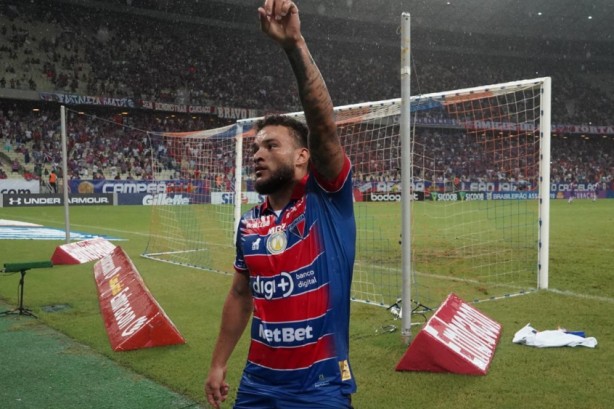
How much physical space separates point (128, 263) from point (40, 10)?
4030 cm

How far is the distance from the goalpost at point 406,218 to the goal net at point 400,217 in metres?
0.03

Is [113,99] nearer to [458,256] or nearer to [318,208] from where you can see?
[458,256]

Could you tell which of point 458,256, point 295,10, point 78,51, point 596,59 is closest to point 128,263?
point 295,10

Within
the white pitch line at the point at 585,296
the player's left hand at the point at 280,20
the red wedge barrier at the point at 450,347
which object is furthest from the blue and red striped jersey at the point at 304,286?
the white pitch line at the point at 585,296

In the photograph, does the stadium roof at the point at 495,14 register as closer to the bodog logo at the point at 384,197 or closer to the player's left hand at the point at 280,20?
the bodog logo at the point at 384,197

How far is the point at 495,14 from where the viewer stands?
1927 inches

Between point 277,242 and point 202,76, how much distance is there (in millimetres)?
45237

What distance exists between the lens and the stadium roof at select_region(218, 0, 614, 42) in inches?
1812

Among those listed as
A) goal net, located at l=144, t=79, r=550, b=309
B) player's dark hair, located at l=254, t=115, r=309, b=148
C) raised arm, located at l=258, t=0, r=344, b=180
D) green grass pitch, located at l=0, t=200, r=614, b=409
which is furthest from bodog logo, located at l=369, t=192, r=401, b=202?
raised arm, located at l=258, t=0, r=344, b=180

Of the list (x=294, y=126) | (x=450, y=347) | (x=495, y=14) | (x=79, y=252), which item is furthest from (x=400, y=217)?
(x=495, y=14)

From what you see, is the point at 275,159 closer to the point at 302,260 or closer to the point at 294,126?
the point at 294,126

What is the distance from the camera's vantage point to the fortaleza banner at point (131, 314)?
5.76 m

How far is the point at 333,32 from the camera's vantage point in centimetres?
5141

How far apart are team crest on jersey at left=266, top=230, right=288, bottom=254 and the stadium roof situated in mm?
43065
